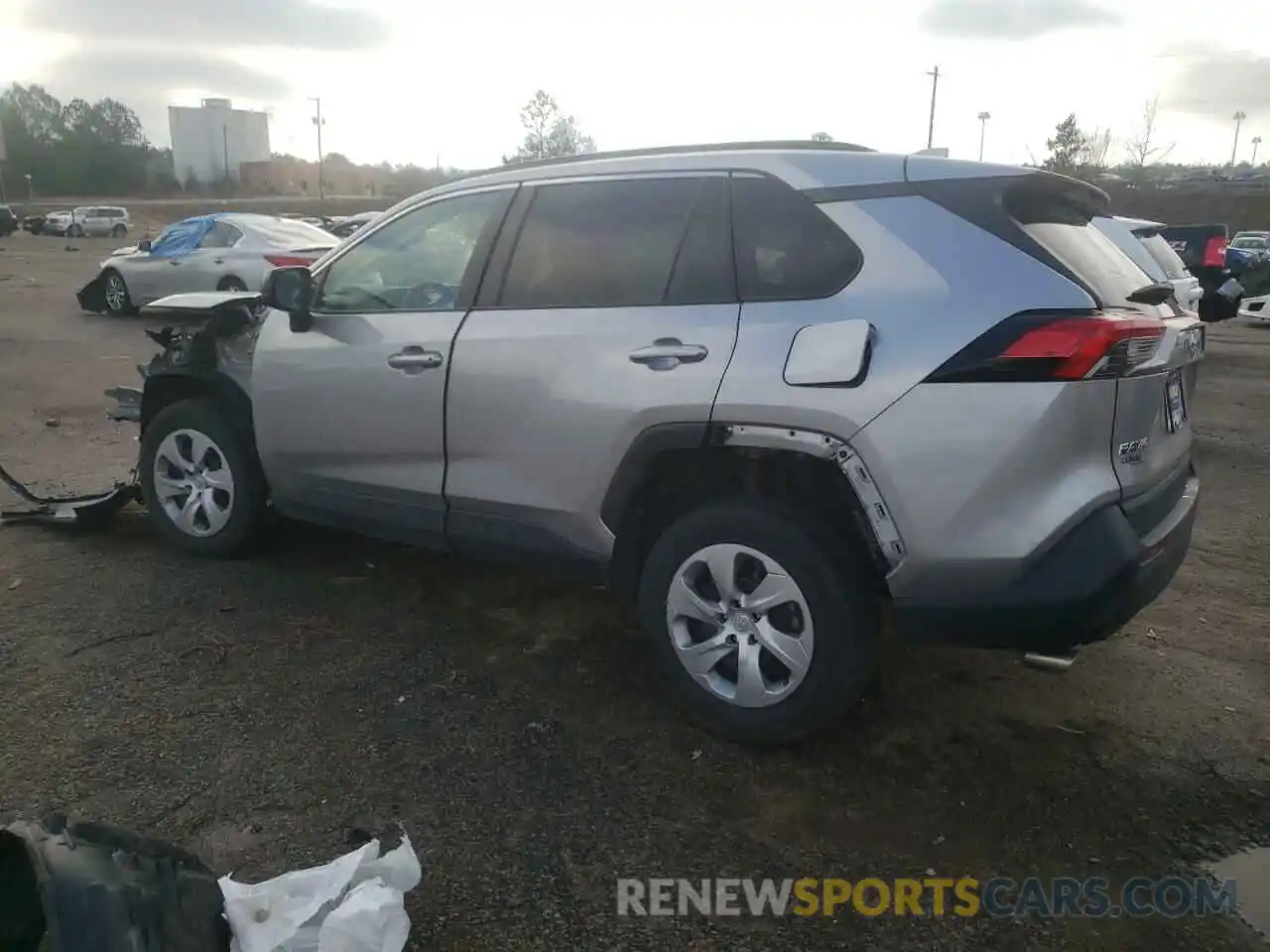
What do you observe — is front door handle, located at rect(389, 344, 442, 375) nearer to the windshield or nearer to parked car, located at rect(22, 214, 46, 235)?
the windshield

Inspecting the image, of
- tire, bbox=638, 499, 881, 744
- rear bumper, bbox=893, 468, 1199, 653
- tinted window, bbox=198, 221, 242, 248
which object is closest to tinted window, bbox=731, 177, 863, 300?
tire, bbox=638, 499, 881, 744

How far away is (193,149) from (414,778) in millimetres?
114528

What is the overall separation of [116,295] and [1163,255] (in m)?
14.2

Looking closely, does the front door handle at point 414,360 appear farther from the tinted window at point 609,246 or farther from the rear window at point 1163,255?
the rear window at point 1163,255

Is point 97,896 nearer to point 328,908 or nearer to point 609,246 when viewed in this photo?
point 328,908

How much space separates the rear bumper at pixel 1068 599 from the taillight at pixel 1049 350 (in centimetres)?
41

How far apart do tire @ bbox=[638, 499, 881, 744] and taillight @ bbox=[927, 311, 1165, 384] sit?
653 millimetres

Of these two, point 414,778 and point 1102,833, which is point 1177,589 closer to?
point 1102,833

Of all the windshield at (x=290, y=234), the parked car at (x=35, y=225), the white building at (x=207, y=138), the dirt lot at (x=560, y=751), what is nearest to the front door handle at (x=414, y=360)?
the dirt lot at (x=560, y=751)

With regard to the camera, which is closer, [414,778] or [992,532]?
[992,532]

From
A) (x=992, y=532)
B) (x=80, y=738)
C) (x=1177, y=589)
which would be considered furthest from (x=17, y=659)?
(x=1177, y=589)

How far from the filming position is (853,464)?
2949 mm

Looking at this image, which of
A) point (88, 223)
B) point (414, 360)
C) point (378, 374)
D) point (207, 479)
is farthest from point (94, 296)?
point (88, 223)

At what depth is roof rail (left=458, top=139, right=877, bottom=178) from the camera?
340cm
